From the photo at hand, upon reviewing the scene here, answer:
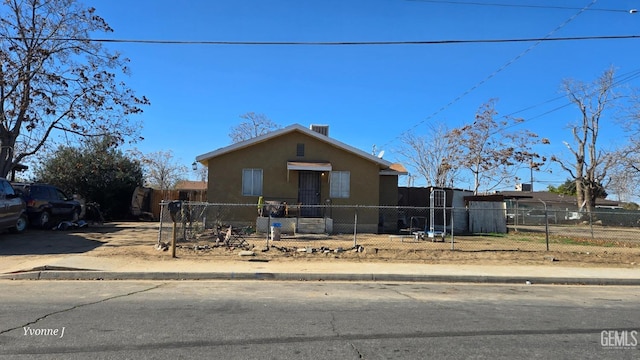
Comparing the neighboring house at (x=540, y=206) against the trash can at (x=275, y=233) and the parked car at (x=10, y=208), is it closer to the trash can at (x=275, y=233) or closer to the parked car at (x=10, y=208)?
the trash can at (x=275, y=233)

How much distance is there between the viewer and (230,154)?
63.5ft

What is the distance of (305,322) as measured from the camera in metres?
6.11

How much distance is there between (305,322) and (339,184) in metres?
13.8

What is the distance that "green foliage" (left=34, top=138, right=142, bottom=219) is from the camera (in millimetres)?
24594

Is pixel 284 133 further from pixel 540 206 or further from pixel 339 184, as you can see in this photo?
pixel 540 206

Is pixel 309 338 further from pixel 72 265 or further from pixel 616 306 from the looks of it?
pixel 72 265

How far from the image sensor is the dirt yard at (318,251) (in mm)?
12555

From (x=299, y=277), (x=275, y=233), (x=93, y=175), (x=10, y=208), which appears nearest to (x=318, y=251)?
(x=275, y=233)

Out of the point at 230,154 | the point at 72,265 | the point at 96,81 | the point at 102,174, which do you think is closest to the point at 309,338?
the point at 72,265

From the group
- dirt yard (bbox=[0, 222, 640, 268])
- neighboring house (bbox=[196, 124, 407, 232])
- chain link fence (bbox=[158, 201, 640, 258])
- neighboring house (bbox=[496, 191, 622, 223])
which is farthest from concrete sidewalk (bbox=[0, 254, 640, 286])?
Answer: neighboring house (bbox=[496, 191, 622, 223])

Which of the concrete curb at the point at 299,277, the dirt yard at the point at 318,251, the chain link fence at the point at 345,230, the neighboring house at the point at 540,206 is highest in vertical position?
the neighboring house at the point at 540,206

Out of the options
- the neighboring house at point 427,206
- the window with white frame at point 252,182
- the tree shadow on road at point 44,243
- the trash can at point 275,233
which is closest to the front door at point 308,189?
the window with white frame at point 252,182

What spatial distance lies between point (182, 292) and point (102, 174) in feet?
65.0

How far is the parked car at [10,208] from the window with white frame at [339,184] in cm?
1148
